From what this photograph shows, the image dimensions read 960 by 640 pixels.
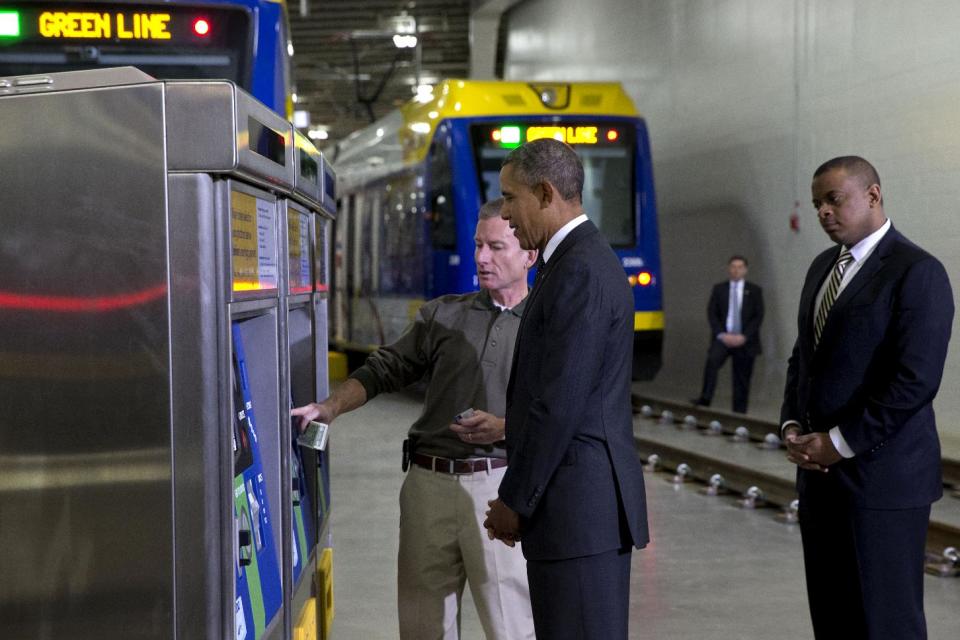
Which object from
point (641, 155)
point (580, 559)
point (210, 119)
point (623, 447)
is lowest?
point (580, 559)

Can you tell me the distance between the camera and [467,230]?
551 inches

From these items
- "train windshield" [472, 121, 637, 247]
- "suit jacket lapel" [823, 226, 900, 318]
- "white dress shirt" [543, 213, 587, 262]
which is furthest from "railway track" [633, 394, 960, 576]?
"white dress shirt" [543, 213, 587, 262]

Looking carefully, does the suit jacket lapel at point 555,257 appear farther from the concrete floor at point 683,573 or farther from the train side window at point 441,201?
the train side window at point 441,201

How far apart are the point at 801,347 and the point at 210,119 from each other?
253 centimetres

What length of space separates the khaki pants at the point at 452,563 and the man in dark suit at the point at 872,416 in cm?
98

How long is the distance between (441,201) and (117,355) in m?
12.1

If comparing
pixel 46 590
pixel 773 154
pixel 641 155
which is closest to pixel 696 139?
pixel 773 154

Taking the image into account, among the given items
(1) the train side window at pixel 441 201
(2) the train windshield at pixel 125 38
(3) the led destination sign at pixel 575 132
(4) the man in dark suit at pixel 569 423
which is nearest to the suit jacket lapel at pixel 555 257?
(4) the man in dark suit at pixel 569 423

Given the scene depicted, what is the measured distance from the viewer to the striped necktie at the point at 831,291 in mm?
4232

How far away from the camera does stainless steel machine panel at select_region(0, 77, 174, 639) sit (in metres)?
2.49

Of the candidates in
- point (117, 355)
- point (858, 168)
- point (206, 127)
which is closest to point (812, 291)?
point (858, 168)

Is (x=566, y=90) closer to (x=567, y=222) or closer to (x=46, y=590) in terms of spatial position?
(x=567, y=222)

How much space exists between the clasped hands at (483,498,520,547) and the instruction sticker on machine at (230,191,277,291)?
30.7 inches

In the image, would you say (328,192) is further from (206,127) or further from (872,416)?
(206,127)
